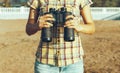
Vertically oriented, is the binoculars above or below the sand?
above

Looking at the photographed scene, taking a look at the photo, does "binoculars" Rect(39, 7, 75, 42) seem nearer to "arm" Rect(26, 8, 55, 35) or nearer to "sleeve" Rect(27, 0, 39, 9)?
"arm" Rect(26, 8, 55, 35)

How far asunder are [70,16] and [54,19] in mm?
125

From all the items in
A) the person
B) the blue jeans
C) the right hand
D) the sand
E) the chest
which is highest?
the chest

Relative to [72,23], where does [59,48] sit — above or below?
below

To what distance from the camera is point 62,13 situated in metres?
3.18

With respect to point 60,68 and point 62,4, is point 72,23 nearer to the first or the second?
point 62,4

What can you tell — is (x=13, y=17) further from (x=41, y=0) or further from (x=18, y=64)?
(x=41, y=0)

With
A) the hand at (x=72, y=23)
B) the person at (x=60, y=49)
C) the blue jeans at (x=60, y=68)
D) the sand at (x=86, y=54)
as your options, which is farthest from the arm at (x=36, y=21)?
the sand at (x=86, y=54)

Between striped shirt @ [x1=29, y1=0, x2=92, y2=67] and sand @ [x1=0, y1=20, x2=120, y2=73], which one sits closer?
striped shirt @ [x1=29, y1=0, x2=92, y2=67]

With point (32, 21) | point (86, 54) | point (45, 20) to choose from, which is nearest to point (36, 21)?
point (32, 21)

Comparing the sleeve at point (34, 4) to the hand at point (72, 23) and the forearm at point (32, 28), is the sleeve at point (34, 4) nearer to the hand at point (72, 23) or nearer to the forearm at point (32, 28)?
the forearm at point (32, 28)

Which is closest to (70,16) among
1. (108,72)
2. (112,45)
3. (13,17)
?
(108,72)

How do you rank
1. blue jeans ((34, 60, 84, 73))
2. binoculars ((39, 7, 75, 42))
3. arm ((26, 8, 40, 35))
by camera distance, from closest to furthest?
binoculars ((39, 7, 75, 42)) < blue jeans ((34, 60, 84, 73)) < arm ((26, 8, 40, 35))

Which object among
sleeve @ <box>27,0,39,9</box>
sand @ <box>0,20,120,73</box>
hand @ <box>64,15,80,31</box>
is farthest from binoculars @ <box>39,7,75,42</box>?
sand @ <box>0,20,120,73</box>
